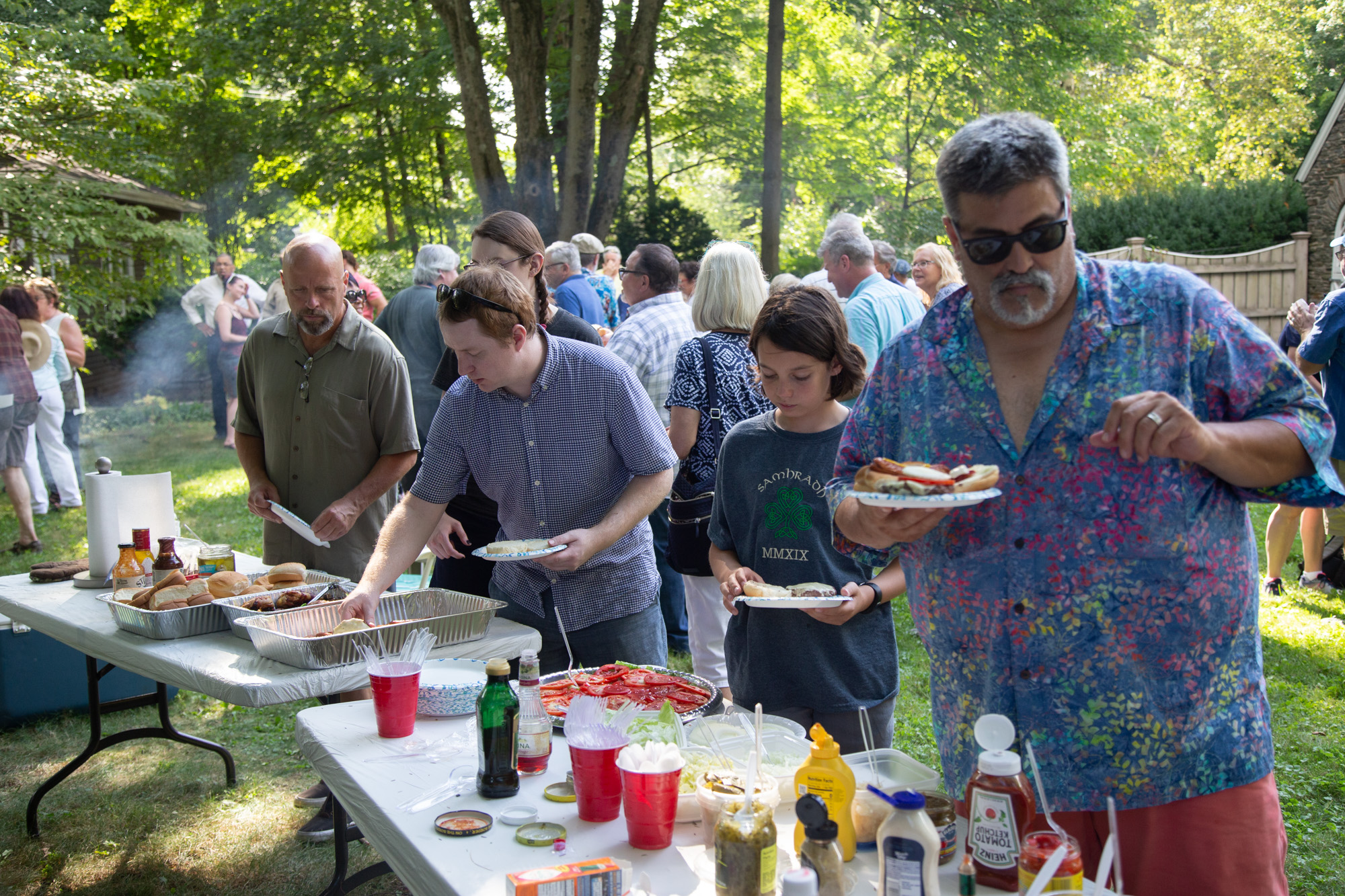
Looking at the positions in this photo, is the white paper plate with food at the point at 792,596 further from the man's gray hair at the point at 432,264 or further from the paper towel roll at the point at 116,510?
the man's gray hair at the point at 432,264

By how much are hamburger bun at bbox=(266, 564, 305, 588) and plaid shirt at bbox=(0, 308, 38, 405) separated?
6.13 meters

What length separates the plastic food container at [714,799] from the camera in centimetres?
165

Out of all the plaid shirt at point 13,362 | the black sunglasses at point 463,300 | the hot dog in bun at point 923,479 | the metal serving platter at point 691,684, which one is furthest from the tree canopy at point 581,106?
the hot dog in bun at point 923,479

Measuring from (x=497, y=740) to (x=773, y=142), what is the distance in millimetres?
10515

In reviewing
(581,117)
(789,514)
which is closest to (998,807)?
(789,514)

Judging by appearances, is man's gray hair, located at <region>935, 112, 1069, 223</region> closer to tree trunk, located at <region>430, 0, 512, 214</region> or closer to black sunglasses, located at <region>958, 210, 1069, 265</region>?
black sunglasses, located at <region>958, 210, 1069, 265</region>

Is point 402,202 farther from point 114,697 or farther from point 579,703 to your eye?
point 579,703

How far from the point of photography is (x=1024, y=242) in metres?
1.63

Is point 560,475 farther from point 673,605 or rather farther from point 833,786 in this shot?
point 673,605

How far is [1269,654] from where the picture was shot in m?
5.41

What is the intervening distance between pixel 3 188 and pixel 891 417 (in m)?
9.38

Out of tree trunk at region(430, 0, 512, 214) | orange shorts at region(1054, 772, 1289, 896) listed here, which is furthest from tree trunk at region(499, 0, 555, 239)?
orange shorts at region(1054, 772, 1289, 896)

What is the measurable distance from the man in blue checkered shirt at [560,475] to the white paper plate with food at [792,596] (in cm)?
53

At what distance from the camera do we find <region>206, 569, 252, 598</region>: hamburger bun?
3.18 m
